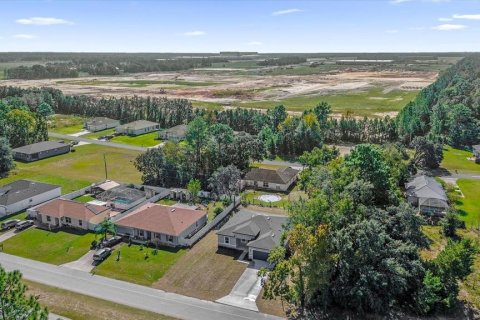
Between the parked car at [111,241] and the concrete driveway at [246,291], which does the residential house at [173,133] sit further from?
the concrete driveway at [246,291]

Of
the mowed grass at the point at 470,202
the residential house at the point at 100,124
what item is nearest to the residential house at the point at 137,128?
the residential house at the point at 100,124

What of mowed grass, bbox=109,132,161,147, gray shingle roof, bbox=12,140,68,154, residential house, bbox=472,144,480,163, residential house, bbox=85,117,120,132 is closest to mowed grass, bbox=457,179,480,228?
residential house, bbox=472,144,480,163

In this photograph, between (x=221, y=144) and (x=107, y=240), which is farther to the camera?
(x=221, y=144)

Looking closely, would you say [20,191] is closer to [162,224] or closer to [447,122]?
[162,224]

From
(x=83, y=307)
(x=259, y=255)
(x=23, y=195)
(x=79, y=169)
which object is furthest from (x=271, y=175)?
(x=83, y=307)

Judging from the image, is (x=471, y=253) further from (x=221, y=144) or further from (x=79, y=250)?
(x=221, y=144)

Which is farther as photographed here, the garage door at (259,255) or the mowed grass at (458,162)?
the mowed grass at (458,162)

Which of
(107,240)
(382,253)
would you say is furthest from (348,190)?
(107,240)
